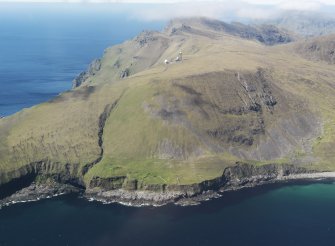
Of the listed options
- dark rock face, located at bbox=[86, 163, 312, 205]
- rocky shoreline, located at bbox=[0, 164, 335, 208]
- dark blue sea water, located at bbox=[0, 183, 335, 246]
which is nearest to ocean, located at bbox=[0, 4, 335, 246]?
dark blue sea water, located at bbox=[0, 183, 335, 246]

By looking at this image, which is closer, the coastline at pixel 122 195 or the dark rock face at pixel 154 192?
the coastline at pixel 122 195

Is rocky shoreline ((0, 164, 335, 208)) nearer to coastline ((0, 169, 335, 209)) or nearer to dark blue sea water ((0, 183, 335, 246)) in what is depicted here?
coastline ((0, 169, 335, 209))

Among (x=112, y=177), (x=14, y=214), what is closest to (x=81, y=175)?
(x=112, y=177)

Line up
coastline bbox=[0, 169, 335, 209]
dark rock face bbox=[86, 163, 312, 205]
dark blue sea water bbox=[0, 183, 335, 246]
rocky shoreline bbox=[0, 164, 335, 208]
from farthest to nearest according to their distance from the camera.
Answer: dark rock face bbox=[86, 163, 312, 205], rocky shoreline bbox=[0, 164, 335, 208], coastline bbox=[0, 169, 335, 209], dark blue sea water bbox=[0, 183, 335, 246]

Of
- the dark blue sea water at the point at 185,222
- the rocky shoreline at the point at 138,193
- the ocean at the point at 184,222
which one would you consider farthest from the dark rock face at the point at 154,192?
the dark blue sea water at the point at 185,222

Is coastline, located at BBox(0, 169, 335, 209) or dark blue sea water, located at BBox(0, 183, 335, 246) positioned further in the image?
coastline, located at BBox(0, 169, 335, 209)

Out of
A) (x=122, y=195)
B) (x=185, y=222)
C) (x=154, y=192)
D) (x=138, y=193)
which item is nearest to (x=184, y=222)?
(x=185, y=222)

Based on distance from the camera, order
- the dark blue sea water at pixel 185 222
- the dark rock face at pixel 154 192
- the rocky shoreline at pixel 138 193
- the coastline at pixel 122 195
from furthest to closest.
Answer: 1. the dark rock face at pixel 154 192
2. the rocky shoreline at pixel 138 193
3. the coastline at pixel 122 195
4. the dark blue sea water at pixel 185 222

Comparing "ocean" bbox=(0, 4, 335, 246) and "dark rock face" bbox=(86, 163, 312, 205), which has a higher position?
"dark rock face" bbox=(86, 163, 312, 205)

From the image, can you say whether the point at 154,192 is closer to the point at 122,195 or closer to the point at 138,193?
the point at 138,193

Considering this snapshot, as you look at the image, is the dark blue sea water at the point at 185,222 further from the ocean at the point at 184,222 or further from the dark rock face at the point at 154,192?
the dark rock face at the point at 154,192
